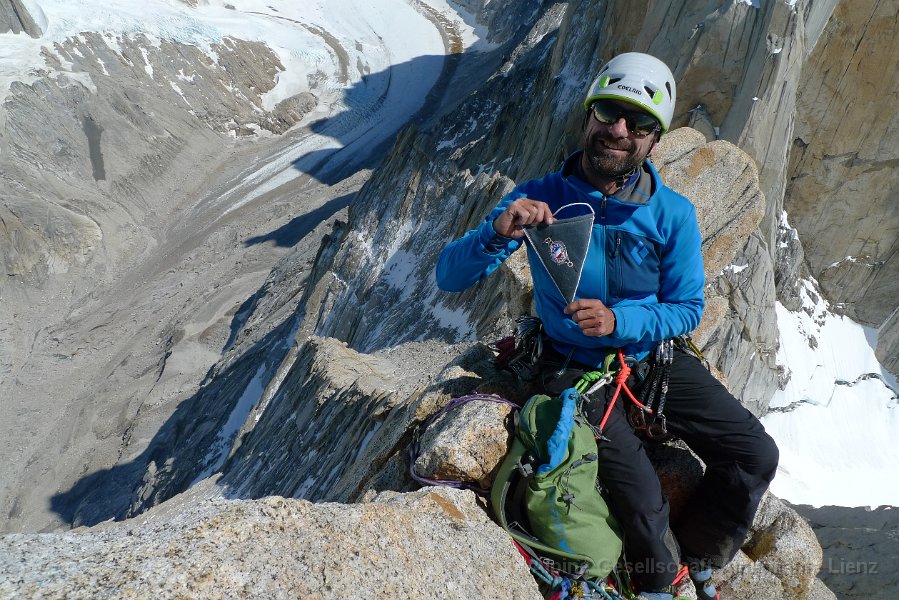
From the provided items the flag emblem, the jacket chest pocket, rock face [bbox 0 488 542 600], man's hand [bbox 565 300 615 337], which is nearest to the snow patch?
the jacket chest pocket

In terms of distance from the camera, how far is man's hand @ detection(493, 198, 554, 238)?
438cm

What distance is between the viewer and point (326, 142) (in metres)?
49.9

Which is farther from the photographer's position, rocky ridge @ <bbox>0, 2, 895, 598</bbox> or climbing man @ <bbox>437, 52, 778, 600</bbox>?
rocky ridge @ <bbox>0, 2, 895, 598</bbox>

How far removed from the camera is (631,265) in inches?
180

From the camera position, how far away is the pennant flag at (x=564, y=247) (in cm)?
445

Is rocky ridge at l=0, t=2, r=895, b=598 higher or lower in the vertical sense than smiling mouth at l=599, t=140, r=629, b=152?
lower

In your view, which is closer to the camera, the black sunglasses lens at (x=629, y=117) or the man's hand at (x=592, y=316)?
the man's hand at (x=592, y=316)

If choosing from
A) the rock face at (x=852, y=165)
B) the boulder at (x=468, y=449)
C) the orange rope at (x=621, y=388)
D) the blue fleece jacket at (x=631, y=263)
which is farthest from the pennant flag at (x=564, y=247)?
the rock face at (x=852, y=165)

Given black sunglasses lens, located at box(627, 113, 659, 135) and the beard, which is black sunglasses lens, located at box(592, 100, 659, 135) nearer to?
black sunglasses lens, located at box(627, 113, 659, 135)

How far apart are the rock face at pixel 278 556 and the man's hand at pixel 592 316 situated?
62.7 inches

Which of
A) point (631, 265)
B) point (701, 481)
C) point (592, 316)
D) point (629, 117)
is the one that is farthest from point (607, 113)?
point (701, 481)

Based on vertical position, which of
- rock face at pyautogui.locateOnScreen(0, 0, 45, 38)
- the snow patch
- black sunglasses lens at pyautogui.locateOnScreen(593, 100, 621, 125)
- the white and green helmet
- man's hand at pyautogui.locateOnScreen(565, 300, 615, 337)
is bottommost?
rock face at pyautogui.locateOnScreen(0, 0, 45, 38)

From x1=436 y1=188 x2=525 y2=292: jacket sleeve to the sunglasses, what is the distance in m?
0.88

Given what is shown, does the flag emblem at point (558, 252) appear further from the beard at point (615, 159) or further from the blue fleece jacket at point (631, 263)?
the beard at point (615, 159)
